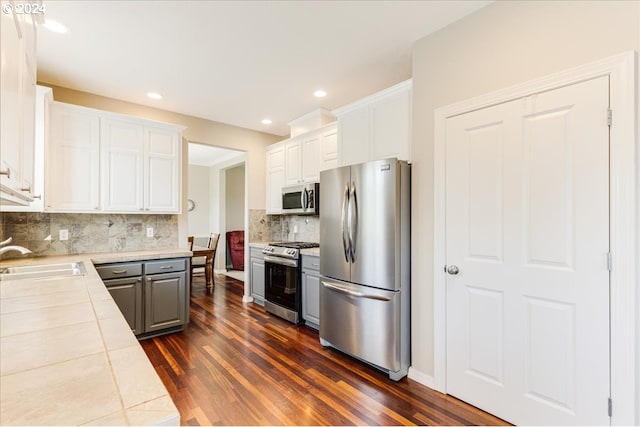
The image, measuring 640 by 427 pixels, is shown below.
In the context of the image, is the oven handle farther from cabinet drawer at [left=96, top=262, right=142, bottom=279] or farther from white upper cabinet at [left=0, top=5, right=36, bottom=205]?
white upper cabinet at [left=0, top=5, right=36, bottom=205]

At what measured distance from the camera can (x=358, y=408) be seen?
6.55 ft

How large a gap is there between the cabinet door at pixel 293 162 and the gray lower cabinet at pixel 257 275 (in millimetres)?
1128

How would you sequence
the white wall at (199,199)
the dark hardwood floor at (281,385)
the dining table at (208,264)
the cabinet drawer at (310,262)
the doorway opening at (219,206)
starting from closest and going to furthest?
1. the dark hardwood floor at (281,385)
2. the cabinet drawer at (310,262)
3. the dining table at (208,264)
4. the doorway opening at (219,206)
5. the white wall at (199,199)

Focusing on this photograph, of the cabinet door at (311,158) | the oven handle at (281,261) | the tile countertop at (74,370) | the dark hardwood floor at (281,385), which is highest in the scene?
the cabinet door at (311,158)

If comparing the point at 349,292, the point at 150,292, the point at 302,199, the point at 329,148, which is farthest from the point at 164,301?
the point at 329,148

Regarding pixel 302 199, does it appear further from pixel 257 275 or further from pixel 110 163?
pixel 110 163

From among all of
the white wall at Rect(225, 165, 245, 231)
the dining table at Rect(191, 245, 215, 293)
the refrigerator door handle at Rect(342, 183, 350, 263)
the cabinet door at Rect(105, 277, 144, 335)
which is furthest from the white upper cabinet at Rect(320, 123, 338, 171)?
the white wall at Rect(225, 165, 245, 231)

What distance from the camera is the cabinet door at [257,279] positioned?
4219 mm

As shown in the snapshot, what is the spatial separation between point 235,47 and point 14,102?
1823 millimetres

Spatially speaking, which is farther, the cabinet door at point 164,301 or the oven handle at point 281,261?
the oven handle at point 281,261

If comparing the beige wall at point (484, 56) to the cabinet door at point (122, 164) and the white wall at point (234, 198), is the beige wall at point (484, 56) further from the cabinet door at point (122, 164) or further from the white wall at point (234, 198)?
the white wall at point (234, 198)

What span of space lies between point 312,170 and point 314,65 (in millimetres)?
1351

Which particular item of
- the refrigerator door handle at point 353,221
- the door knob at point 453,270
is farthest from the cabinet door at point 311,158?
the door knob at point 453,270

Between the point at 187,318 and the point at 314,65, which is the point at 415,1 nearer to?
the point at 314,65
